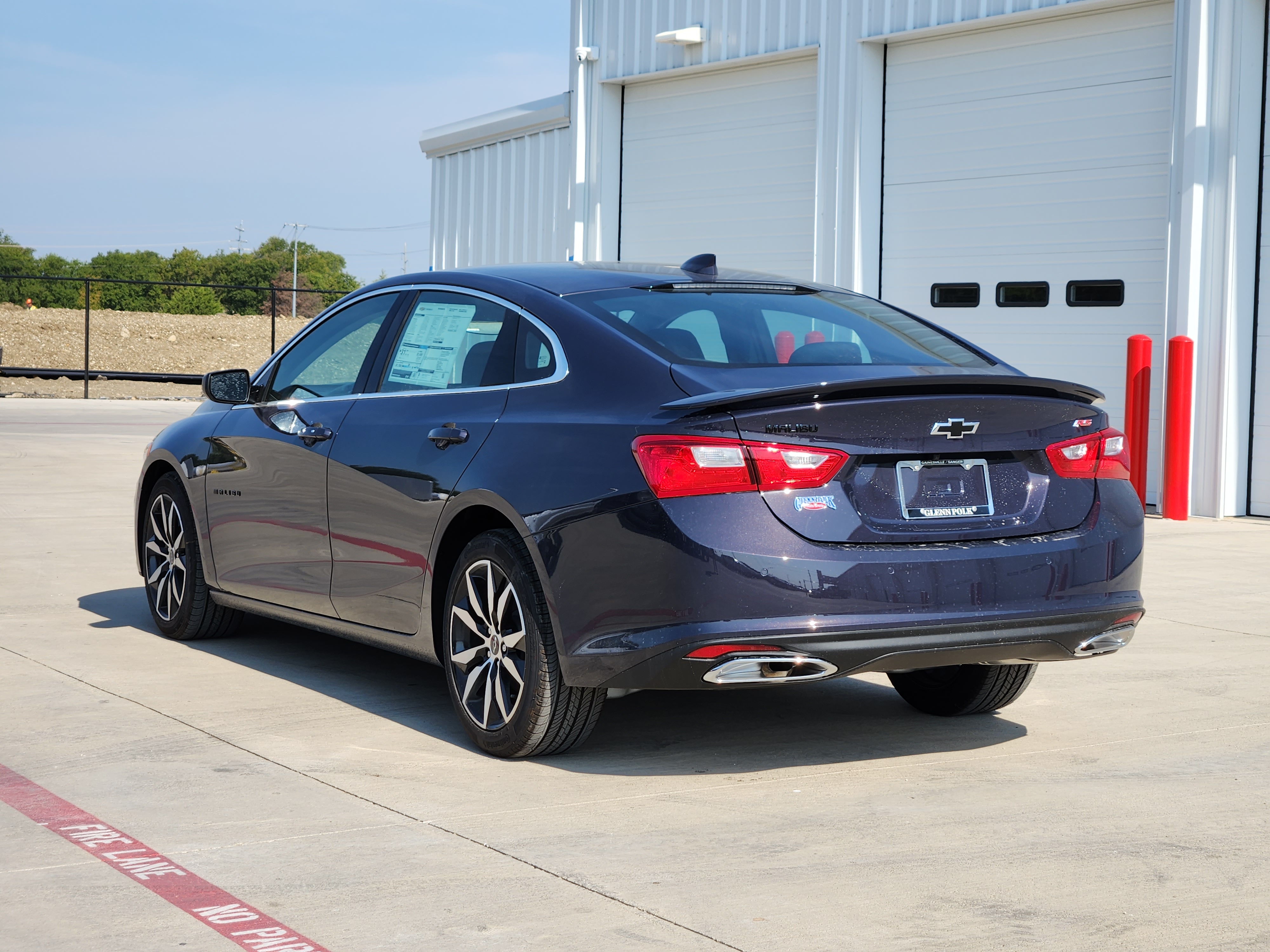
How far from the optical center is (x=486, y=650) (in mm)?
5039

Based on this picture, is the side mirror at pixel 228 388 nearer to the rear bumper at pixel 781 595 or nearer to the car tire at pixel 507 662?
the car tire at pixel 507 662

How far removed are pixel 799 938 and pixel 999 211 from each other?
36.9 ft

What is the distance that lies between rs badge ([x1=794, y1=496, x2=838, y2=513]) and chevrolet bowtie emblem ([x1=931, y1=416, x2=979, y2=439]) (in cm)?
37

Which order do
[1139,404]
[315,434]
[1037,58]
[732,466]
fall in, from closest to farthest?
[732,466], [315,434], [1139,404], [1037,58]

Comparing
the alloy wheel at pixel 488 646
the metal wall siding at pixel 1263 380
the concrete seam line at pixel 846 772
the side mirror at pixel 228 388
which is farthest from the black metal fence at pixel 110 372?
the concrete seam line at pixel 846 772

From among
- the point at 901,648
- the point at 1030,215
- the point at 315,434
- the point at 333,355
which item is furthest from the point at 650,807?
the point at 1030,215

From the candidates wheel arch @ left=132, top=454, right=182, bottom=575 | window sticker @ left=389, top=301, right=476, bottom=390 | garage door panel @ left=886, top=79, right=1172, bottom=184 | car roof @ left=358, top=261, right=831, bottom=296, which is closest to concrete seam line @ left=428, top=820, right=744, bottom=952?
window sticker @ left=389, top=301, right=476, bottom=390

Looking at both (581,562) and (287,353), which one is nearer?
(581,562)

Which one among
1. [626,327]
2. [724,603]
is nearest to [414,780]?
[724,603]

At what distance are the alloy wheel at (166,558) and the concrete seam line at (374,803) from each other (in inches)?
25.6

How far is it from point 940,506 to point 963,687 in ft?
4.13

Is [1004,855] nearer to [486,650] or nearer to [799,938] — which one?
[799,938]

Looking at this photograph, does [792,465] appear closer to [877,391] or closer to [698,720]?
[877,391]

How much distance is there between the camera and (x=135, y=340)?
166ft
